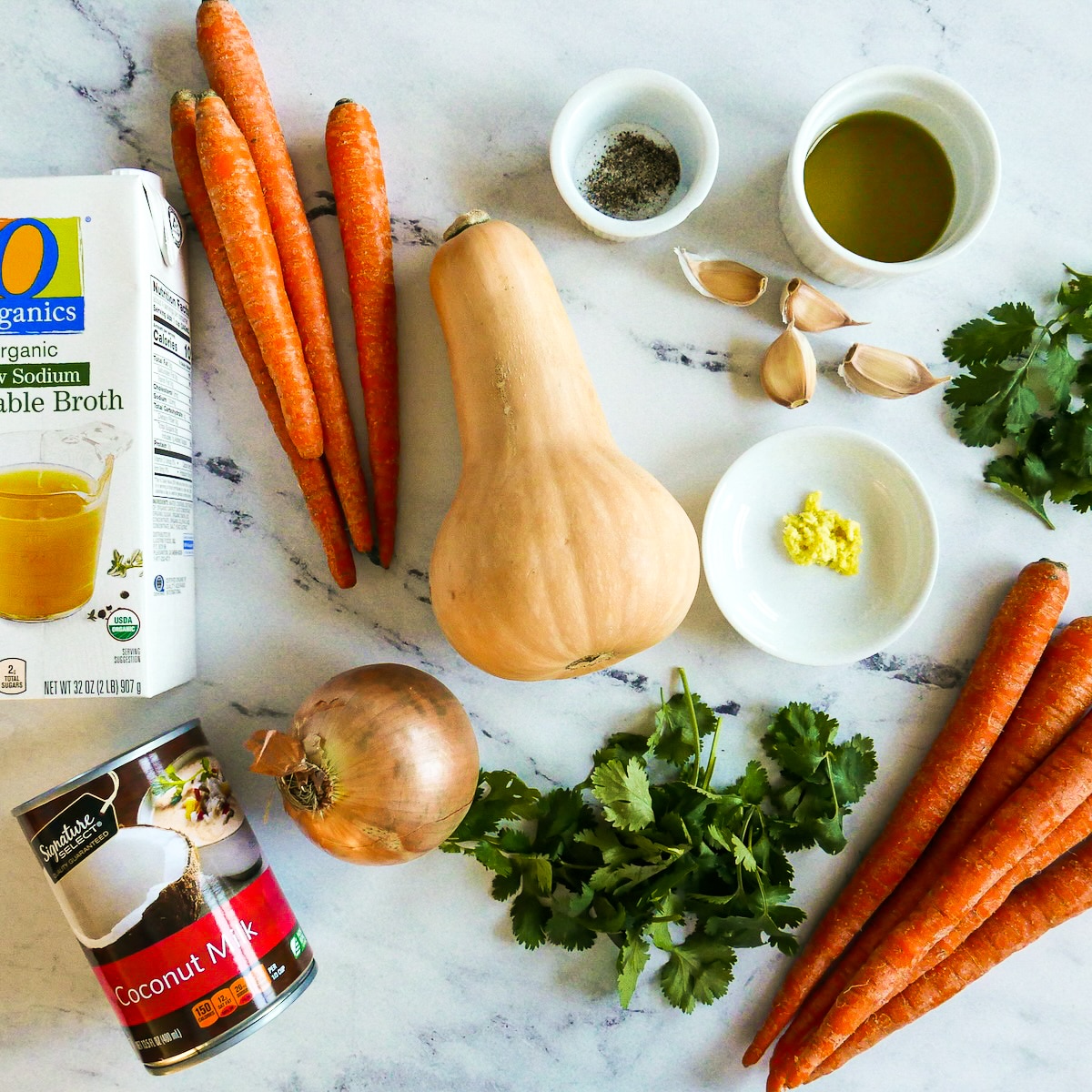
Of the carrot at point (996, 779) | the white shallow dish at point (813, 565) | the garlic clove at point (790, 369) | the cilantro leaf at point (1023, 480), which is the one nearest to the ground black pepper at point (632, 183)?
the garlic clove at point (790, 369)

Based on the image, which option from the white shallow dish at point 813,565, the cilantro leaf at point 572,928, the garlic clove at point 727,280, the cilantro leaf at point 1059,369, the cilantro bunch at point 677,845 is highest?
the cilantro leaf at point 1059,369

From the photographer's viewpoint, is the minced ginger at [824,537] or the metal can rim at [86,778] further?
the minced ginger at [824,537]

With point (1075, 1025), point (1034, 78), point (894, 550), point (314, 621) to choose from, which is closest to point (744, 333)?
point (894, 550)

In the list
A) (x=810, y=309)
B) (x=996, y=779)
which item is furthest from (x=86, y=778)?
(x=996, y=779)

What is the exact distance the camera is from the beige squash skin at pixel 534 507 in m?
0.84

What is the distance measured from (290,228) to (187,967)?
87 centimetres

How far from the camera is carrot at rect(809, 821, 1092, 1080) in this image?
3.46ft

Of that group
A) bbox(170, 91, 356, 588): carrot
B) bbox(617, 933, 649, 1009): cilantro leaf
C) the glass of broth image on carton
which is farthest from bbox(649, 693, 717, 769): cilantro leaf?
the glass of broth image on carton

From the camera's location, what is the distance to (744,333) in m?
1.07

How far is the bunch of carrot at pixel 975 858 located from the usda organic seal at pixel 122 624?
97 centimetres

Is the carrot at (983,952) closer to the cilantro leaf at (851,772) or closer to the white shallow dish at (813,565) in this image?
the cilantro leaf at (851,772)

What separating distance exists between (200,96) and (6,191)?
25cm

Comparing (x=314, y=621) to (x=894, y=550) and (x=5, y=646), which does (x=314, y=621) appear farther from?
(x=894, y=550)

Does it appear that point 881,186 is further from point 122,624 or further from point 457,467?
point 122,624
